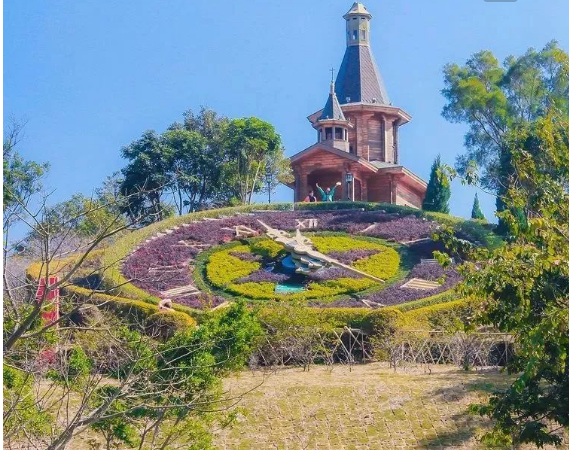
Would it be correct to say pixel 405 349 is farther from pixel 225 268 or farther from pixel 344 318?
pixel 225 268

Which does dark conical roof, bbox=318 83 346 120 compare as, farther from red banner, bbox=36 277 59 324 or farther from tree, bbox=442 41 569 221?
red banner, bbox=36 277 59 324

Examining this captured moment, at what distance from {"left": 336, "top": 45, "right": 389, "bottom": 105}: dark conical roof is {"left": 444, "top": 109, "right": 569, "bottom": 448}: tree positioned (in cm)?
2524

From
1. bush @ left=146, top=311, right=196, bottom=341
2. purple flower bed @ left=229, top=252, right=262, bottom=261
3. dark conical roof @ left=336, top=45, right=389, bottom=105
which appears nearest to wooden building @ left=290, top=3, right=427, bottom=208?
dark conical roof @ left=336, top=45, right=389, bottom=105

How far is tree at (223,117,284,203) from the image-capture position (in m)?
34.2

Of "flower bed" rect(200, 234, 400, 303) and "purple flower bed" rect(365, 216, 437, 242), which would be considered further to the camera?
"purple flower bed" rect(365, 216, 437, 242)

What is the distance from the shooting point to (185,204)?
3600 centimetres

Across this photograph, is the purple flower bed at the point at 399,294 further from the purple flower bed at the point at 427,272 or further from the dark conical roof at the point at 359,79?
the dark conical roof at the point at 359,79

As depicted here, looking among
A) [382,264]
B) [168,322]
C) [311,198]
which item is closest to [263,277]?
[382,264]

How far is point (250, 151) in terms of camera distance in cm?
3431

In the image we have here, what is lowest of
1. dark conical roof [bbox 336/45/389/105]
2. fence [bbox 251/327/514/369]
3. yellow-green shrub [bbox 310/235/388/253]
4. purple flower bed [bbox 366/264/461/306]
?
fence [bbox 251/327/514/369]

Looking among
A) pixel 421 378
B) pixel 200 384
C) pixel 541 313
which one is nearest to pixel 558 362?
pixel 541 313

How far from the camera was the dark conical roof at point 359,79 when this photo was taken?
35781 millimetres

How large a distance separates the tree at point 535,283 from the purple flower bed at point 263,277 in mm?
13658

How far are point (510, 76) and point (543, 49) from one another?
131 centimetres
